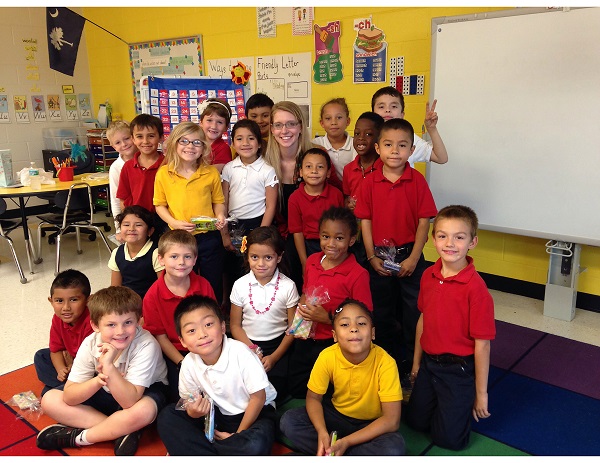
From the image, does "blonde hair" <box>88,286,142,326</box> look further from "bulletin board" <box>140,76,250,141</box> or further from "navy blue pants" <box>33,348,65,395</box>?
"bulletin board" <box>140,76,250,141</box>

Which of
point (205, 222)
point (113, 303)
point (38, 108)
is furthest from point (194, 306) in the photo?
point (38, 108)

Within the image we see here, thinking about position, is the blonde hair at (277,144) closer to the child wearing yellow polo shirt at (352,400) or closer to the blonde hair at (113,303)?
the blonde hair at (113,303)

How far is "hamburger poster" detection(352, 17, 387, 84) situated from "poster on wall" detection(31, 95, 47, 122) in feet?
14.9

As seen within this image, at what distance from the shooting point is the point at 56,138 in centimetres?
674

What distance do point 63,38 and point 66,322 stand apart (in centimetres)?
427

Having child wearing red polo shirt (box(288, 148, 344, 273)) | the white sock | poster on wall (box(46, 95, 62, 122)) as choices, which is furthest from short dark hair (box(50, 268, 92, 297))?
poster on wall (box(46, 95, 62, 122))

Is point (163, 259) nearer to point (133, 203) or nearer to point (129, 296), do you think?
point (129, 296)

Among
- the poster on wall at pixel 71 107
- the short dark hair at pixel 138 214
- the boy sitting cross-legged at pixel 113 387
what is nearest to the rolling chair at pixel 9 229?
the short dark hair at pixel 138 214

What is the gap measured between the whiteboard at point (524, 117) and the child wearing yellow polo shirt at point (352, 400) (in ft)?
6.65

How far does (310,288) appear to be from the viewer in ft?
8.13

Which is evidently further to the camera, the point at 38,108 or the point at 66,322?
the point at 38,108

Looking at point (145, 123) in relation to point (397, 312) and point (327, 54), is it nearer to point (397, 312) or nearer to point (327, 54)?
point (397, 312)

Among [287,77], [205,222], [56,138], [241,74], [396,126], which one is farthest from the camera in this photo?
[56,138]
